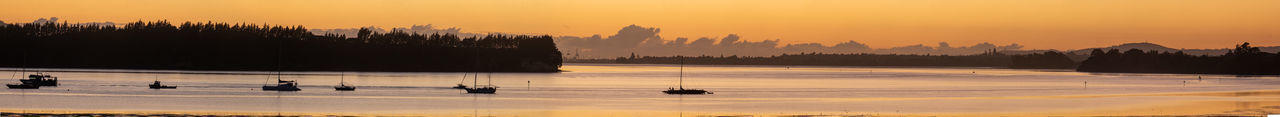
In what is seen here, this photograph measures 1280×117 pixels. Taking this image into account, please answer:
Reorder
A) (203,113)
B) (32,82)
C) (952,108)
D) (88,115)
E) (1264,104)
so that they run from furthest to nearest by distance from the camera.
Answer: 1. (32,82)
2. (1264,104)
3. (952,108)
4. (203,113)
5. (88,115)

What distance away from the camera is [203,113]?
208 ft

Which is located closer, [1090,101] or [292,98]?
[292,98]

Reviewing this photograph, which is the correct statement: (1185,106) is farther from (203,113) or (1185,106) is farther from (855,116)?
(203,113)

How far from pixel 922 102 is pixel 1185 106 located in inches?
541

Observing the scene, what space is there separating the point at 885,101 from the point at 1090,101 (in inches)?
486

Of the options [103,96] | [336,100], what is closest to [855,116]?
[336,100]

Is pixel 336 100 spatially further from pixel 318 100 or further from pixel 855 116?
pixel 855 116

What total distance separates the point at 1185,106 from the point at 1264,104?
560 cm

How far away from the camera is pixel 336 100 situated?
81.2 m

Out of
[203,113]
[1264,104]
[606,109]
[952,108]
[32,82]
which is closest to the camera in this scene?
[203,113]

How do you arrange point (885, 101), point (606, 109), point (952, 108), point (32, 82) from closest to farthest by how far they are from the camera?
point (606, 109), point (952, 108), point (885, 101), point (32, 82)

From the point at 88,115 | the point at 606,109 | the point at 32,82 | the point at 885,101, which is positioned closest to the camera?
the point at 88,115

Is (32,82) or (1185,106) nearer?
(1185,106)

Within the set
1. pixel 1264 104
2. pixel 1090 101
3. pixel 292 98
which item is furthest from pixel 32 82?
pixel 1264 104
